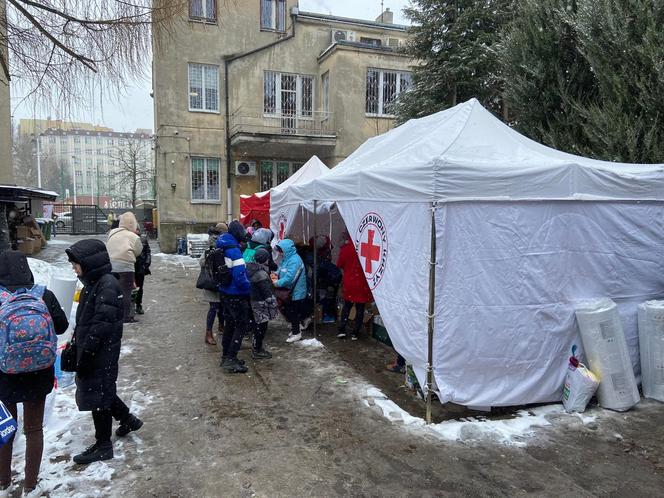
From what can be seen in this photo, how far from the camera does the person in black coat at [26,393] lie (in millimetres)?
2953

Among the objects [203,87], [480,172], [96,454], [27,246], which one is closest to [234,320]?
[96,454]

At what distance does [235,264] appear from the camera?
17.7ft

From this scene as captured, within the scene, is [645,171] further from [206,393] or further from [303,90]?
[303,90]

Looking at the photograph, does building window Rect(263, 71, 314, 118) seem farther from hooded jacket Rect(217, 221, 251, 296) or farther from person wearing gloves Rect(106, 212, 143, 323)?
hooded jacket Rect(217, 221, 251, 296)

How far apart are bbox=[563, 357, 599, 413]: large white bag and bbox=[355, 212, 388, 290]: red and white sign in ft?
6.92

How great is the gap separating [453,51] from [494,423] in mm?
11117

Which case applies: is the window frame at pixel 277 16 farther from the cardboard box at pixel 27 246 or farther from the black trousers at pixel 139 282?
the black trousers at pixel 139 282

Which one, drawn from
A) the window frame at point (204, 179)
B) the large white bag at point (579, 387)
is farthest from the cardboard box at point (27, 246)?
the large white bag at point (579, 387)

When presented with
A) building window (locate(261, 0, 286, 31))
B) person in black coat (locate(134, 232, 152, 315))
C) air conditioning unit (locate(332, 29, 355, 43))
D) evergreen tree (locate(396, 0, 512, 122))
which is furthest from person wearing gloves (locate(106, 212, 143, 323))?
air conditioning unit (locate(332, 29, 355, 43))

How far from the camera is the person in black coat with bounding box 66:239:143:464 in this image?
329 centimetres

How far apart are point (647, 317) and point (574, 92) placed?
515 centimetres

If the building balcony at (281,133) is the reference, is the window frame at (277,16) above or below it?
above

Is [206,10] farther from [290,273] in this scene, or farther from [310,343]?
[310,343]

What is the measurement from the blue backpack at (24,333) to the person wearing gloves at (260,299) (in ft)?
9.78
